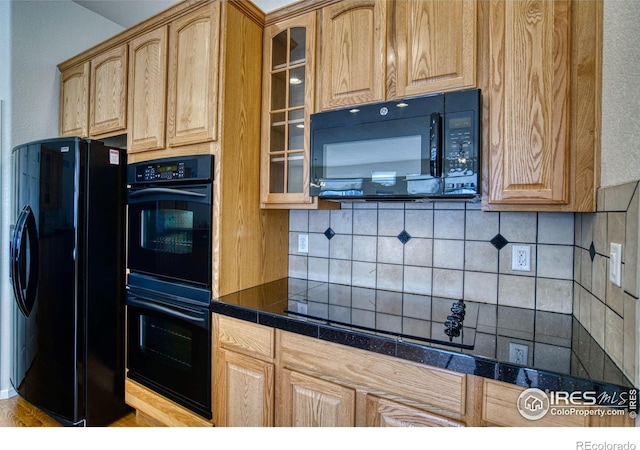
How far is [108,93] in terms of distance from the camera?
2.08 meters

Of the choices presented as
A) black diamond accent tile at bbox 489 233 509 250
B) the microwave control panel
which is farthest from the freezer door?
black diamond accent tile at bbox 489 233 509 250

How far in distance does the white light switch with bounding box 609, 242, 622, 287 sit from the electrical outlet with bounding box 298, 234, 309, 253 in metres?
1.40

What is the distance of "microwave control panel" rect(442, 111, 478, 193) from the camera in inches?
47.3

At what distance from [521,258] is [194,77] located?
1806 mm

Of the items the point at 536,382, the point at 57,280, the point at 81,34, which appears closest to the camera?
the point at 536,382

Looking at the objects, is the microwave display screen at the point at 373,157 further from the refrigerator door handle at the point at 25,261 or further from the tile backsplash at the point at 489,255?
the refrigerator door handle at the point at 25,261

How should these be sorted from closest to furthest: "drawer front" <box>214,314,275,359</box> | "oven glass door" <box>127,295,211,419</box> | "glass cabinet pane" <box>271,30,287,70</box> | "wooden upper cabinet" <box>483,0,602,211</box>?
"wooden upper cabinet" <box>483,0,602,211</box> < "drawer front" <box>214,314,275,359</box> < "oven glass door" <box>127,295,211,419</box> < "glass cabinet pane" <box>271,30,287,70</box>

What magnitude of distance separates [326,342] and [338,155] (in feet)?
2.64

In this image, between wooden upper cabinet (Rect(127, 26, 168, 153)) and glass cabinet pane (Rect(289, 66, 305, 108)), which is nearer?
glass cabinet pane (Rect(289, 66, 305, 108))

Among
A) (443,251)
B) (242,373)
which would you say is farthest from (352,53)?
(242,373)

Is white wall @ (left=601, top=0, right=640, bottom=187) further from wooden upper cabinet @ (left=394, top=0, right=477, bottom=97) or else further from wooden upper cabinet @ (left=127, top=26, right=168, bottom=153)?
wooden upper cabinet @ (left=127, top=26, right=168, bottom=153)
